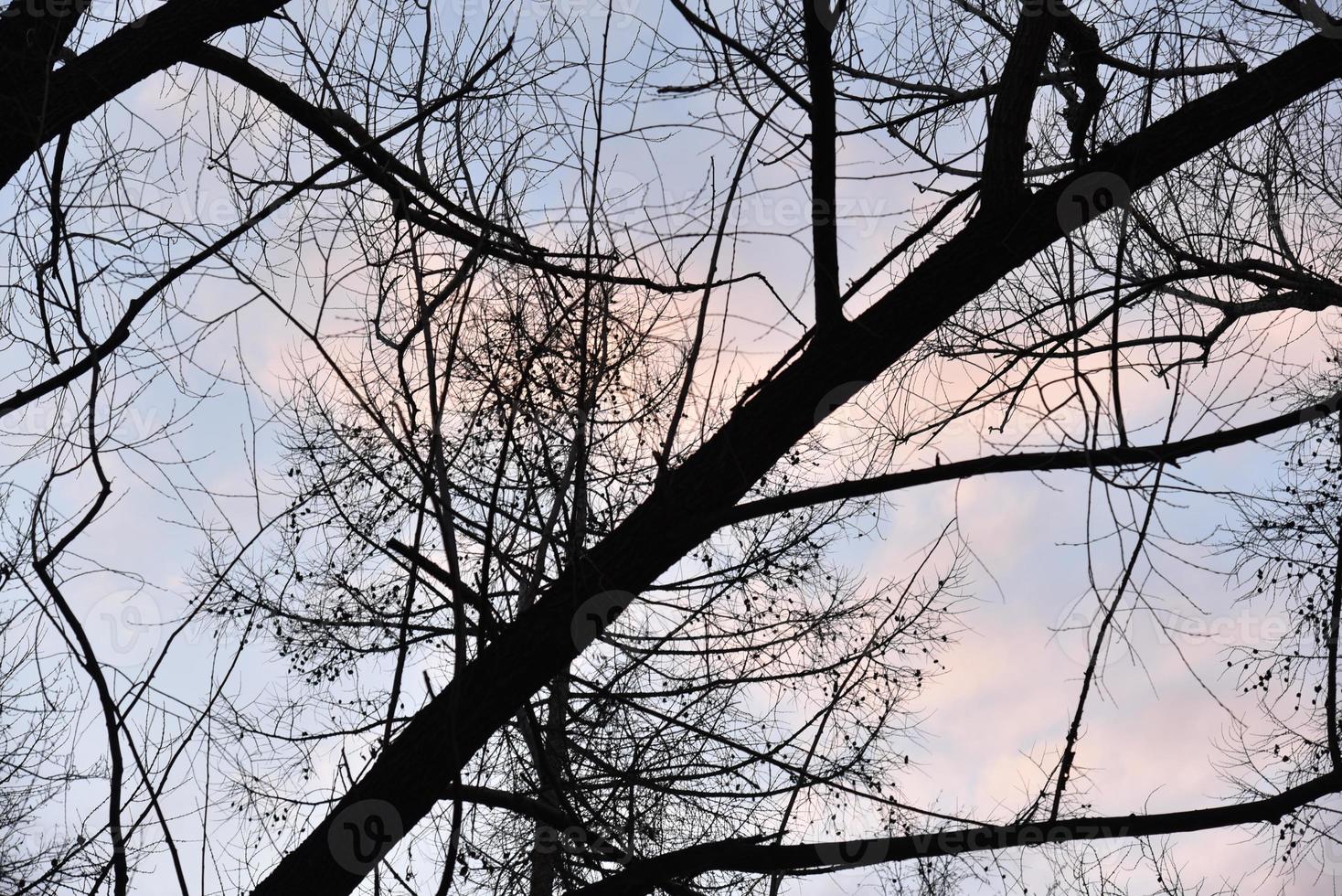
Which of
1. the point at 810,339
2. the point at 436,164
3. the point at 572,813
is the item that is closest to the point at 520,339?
the point at 436,164

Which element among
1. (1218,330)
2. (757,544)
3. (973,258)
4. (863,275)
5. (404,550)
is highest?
(1218,330)

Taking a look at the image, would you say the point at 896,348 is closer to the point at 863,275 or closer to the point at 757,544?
the point at 863,275

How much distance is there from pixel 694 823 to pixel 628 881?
94.5 inches

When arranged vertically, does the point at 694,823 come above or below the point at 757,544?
below

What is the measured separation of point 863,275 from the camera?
2.15 m

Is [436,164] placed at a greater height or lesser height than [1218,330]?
lesser

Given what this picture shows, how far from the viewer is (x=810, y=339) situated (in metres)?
2.19

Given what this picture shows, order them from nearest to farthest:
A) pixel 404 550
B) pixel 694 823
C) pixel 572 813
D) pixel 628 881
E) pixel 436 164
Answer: pixel 404 550 → pixel 628 881 → pixel 572 813 → pixel 436 164 → pixel 694 823

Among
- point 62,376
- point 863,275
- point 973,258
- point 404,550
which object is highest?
point 973,258

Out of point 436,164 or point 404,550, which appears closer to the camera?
point 404,550

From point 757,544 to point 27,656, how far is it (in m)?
2.51

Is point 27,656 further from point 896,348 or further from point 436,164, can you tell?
point 896,348

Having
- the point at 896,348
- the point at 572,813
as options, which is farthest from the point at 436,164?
the point at 572,813

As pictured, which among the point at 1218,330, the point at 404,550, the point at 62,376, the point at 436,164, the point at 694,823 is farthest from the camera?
the point at 1218,330
